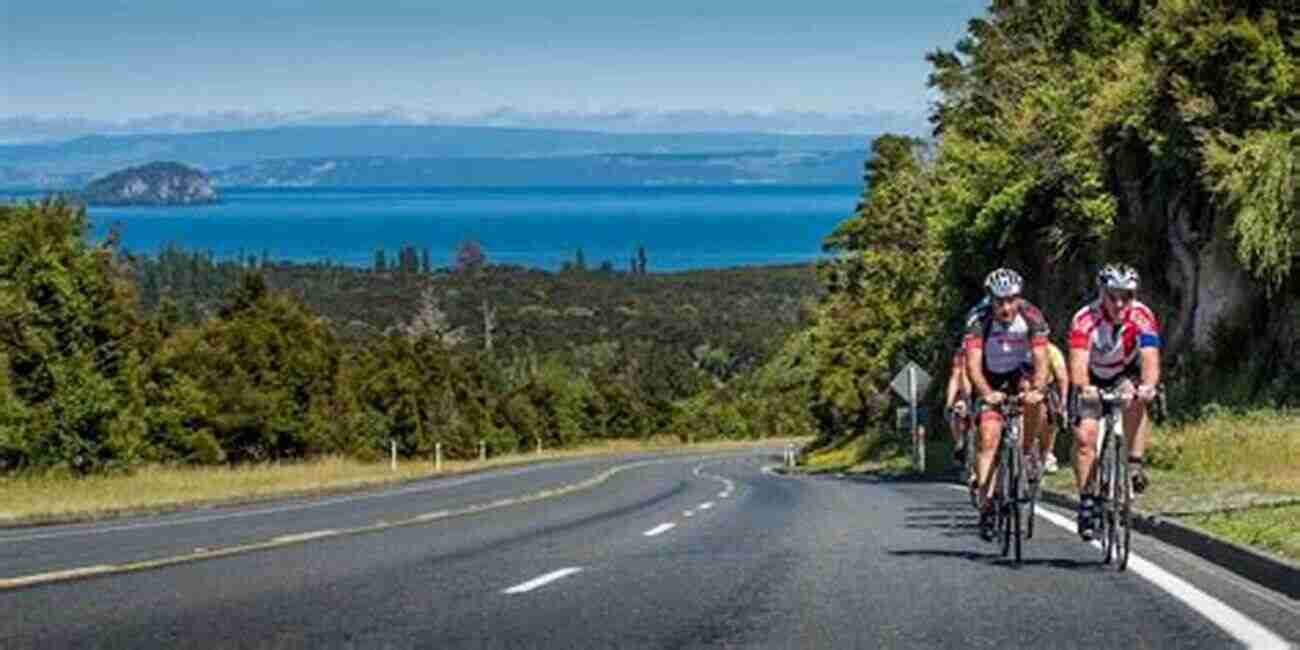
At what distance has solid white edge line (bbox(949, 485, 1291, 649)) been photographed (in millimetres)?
10141

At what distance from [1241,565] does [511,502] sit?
1978 centimetres

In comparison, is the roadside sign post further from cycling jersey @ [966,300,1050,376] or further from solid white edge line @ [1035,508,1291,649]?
cycling jersey @ [966,300,1050,376]

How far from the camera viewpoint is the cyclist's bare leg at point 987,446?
15.0 metres

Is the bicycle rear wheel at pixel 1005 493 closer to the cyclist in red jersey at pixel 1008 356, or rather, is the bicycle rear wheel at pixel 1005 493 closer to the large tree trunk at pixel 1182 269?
the cyclist in red jersey at pixel 1008 356

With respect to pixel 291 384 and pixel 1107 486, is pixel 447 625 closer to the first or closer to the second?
pixel 1107 486

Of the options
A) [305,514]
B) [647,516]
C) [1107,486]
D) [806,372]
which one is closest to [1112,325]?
[1107,486]

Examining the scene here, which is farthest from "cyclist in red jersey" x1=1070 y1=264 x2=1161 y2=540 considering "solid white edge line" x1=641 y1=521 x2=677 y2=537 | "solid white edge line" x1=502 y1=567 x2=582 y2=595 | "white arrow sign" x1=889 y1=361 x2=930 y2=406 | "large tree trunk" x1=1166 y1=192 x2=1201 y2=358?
"white arrow sign" x1=889 y1=361 x2=930 y2=406

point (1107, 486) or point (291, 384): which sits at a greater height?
point (1107, 486)

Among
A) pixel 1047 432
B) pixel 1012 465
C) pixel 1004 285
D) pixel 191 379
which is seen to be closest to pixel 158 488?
pixel 1047 432

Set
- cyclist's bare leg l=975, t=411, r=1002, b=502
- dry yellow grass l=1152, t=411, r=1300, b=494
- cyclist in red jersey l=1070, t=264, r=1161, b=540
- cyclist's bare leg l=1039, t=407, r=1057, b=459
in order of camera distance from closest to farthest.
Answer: cyclist in red jersey l=1070, t=264, r=1161, b=540 < cyclist's bare leg l=1039, t=407, r=1057, b=459 < cyclist's bare leg l=975, t=411, r=1002, b=502 < dry yellow grass l=1152, t=411, r=1300, b=494

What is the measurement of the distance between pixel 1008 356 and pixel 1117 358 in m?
1.06

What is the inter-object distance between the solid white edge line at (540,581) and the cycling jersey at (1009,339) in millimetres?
3474

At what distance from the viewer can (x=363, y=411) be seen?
289 feet

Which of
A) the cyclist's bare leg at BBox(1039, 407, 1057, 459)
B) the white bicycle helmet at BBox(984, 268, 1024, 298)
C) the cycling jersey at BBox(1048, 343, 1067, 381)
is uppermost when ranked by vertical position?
the white bicycle helmet at BBox(984, 268, 1024, 298)
